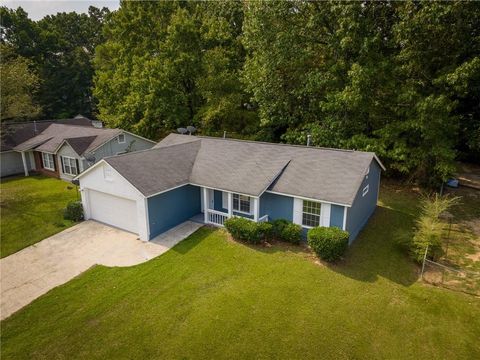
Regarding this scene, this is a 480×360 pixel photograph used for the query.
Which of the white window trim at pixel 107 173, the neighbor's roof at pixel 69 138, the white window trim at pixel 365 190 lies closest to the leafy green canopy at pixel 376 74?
the white window trim at pixel 365 190

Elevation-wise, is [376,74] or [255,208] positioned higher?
[376,74]

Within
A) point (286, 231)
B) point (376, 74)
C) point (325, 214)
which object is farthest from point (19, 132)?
point (376, 74)

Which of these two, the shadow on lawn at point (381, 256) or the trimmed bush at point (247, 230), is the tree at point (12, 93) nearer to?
the trimmed bush at point (247, 230)

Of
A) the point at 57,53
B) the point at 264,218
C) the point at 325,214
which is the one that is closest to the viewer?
the point at 325,214

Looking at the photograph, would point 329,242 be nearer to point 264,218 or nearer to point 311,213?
point 311,213

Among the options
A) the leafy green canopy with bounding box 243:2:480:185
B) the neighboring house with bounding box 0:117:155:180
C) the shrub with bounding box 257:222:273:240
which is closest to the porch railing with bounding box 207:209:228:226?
the shrub with bounding box 257:222:273:240

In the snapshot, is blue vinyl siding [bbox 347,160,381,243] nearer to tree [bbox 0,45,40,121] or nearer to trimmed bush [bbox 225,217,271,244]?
trimmed bush [bbox 225,217,271,244]

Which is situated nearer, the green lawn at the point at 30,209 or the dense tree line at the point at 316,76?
the green lawn at the point at 30,209
